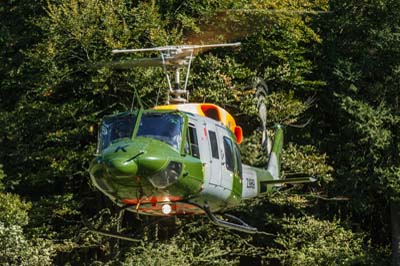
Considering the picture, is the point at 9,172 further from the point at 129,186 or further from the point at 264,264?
the point at 129,186

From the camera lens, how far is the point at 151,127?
45.5 ft

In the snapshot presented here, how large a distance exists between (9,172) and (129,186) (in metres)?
13.0

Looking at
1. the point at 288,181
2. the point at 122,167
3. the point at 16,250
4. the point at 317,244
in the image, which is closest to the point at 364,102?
the point at 317,244

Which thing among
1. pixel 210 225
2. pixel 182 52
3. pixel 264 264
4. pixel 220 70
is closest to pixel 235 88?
pixel 220 70

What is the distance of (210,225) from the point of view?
24.3m

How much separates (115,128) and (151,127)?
542mm

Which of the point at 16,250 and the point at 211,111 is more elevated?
the point at 211,111

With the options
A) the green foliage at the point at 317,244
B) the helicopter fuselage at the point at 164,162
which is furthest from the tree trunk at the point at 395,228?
the helicopter fuselage at the point at 164,162

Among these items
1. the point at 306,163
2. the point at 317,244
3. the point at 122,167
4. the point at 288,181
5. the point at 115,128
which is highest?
the point at 115,128

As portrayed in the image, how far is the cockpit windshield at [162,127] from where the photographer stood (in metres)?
13.8

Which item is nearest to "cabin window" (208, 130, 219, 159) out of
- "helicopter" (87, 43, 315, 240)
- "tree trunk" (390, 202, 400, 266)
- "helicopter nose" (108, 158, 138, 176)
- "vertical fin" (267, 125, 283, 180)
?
"helicopter" (87, 43, 315, 240)

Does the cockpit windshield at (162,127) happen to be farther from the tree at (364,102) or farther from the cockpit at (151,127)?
the tree at (364,102)

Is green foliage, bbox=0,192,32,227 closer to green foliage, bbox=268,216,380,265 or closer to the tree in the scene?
green foliage, bbox=268,216,380,265

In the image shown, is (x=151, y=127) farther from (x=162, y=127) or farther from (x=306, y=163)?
(x=306, y=163)
